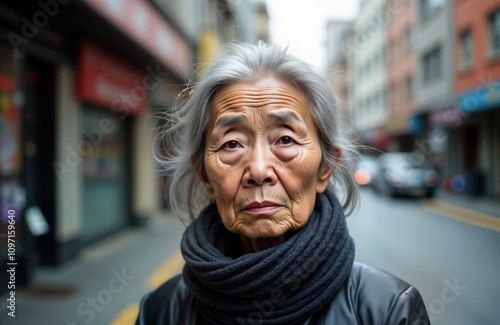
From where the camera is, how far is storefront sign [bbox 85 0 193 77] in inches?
263

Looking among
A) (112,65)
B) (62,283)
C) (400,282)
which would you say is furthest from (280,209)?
(112,65)

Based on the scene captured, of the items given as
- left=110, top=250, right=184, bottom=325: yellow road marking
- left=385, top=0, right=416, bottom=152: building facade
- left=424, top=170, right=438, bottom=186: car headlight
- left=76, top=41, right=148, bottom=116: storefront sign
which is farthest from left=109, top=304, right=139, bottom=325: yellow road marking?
left=385, top=0, right=416, bottom=152: building facade

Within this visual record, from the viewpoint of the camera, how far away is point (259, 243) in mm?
1414

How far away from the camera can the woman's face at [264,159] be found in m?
1.24

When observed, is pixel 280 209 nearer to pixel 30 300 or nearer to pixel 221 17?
pixel 30 300

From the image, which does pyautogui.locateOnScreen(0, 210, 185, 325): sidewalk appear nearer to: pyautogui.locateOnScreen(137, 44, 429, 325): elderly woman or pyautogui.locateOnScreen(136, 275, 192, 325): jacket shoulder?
pyautogui.locateOnScreen(136, 275, 192, 325): jacket shoulder

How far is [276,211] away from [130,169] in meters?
9.79

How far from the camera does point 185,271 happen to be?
1.42m

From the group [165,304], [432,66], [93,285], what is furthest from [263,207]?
[432,66]

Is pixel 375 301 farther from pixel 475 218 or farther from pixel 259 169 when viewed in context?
pixel 475 218

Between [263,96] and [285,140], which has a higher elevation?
[263,96]

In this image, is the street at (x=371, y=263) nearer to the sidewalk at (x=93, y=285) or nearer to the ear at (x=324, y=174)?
the sidewalk at (x=93, y=285)

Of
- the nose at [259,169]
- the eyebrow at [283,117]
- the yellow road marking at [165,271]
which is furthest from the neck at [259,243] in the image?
the yellow road marking at [165,271]

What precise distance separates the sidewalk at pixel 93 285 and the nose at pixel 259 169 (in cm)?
343
